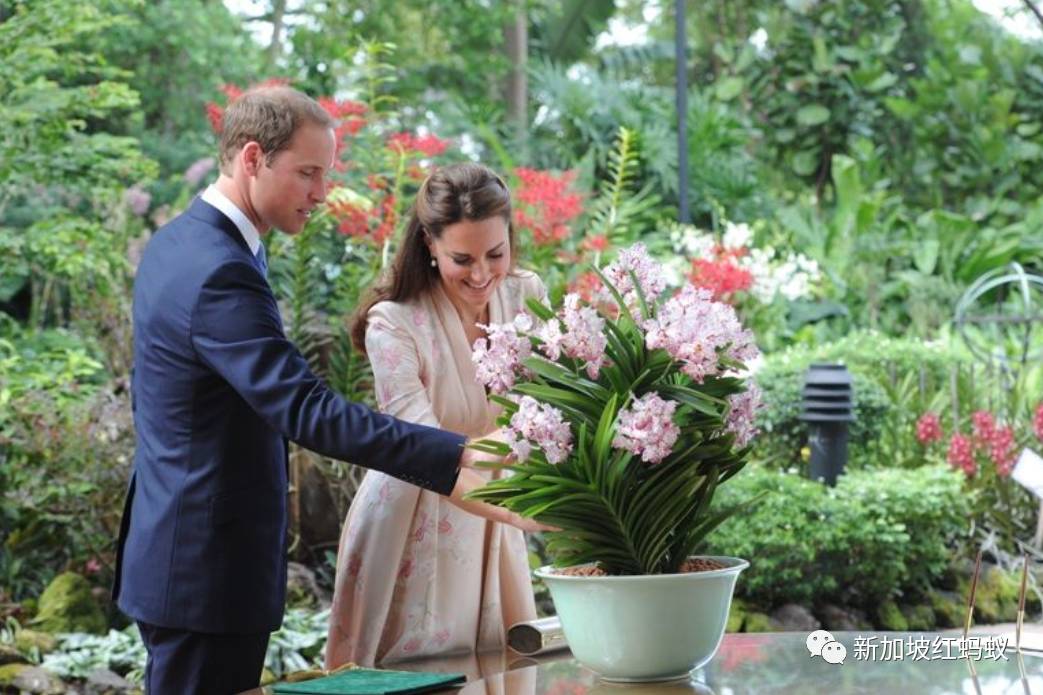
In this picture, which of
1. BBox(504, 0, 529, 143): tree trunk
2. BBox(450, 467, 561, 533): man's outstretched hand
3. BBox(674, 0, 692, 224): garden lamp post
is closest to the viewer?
BBox(450, 467, 561, 533): man's outstretched hand

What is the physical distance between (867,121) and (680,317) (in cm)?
1416

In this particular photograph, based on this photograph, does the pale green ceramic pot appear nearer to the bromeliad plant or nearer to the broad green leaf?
the bromeliad plant

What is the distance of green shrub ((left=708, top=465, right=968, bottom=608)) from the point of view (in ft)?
20.5

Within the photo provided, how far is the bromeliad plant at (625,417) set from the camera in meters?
1.98

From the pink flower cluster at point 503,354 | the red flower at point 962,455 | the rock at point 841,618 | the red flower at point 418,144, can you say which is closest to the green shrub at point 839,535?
the rock at point 841,618

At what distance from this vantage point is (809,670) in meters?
2.14

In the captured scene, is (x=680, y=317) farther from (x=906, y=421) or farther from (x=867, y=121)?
(x=867, y=121)

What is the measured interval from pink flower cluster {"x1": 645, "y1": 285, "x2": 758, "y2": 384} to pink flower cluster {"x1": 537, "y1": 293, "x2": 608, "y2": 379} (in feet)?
0.23

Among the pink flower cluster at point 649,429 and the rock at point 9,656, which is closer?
the pink flower cluster at point 649,429

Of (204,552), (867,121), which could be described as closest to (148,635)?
(204,552)

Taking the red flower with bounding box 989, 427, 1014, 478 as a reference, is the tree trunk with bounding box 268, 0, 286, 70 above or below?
above

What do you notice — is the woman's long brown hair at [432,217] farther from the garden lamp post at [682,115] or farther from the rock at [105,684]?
the garden lamp post at [682,115]

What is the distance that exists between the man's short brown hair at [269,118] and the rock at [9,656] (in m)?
3.19

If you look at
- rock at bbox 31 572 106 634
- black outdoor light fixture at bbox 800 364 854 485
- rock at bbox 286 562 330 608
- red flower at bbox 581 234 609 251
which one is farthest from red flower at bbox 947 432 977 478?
rock at bbox 31 572 106 634
